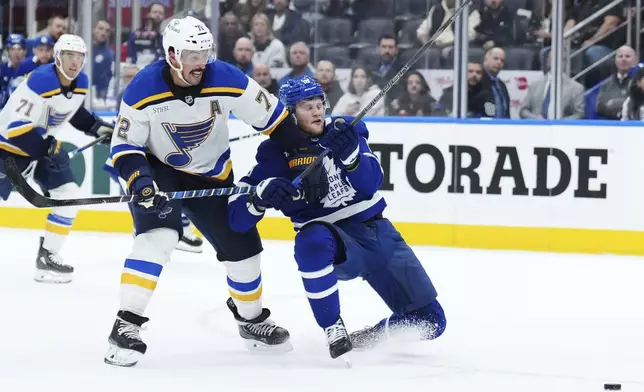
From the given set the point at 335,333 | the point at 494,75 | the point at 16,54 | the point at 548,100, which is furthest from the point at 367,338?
the point at 16,54

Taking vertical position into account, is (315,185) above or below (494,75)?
below

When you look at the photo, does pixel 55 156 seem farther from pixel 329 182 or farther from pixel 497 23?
pixel 497 23

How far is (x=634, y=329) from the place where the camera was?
4.22 meters

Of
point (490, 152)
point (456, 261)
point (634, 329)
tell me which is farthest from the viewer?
point (490, 152)

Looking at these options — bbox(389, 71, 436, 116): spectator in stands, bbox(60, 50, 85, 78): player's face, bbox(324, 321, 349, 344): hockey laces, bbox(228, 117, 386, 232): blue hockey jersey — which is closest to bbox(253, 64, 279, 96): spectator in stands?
bbox(389, 71, 436, 116): spectator in stands

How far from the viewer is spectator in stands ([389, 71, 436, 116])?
6779 mm

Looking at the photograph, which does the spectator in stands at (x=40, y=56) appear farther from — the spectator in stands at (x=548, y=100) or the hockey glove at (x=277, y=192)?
the hockey glove at (x=277, y=192)

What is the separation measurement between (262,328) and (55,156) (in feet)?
6.07

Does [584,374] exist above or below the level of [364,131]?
below

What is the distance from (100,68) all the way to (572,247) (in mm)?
3177

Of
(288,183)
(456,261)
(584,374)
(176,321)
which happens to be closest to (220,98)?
(288,183)

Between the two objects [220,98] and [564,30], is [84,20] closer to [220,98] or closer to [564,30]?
[564,30]

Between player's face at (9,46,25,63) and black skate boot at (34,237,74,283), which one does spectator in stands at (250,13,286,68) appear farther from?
black skate boot at (34,237,74,283)

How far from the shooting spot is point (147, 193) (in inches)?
135
